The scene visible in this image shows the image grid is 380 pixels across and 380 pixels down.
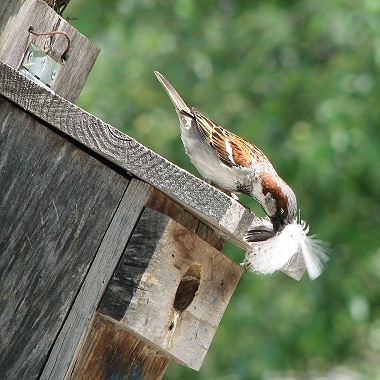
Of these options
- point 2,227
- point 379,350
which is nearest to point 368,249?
point 379,350

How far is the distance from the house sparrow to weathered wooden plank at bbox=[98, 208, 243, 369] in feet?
0.63

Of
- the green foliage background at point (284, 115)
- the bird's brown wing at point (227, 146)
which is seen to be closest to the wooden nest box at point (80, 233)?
the bird's brown wing at point (227, 146)

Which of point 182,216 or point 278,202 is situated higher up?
point 278,202

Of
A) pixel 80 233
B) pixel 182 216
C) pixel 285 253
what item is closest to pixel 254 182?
pixel 285 253

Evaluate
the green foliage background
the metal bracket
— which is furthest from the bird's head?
the green foliage background

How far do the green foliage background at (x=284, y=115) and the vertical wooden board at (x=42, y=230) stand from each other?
4.03 metres

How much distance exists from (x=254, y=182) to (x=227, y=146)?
20 centimetres

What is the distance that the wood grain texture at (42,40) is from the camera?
291 cm

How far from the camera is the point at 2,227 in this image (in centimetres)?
262

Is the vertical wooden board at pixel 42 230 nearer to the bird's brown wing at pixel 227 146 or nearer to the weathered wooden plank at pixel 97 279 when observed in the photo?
the weathered wooden plank at pixel 97 279

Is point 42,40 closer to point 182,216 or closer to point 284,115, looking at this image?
point 182,216

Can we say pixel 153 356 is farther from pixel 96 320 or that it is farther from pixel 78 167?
pixel 78 167

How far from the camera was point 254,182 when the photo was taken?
3.78m

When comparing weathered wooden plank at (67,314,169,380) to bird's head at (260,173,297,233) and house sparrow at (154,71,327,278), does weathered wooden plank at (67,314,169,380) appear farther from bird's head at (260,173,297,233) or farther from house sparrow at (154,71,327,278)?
bird's head at (260,173,297,233)
